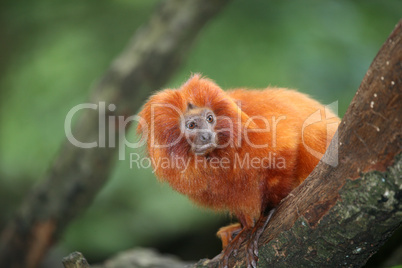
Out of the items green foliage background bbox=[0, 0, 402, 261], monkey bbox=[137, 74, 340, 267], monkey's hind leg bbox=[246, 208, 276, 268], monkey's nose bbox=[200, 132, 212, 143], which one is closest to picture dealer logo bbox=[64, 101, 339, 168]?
monkey bbox=[137, 74, 340, 267]

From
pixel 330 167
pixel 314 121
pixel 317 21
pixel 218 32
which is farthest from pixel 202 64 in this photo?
pixel 330 167

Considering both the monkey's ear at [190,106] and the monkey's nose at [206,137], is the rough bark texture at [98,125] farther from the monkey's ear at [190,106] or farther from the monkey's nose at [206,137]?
the monkey's nose at [206,137]

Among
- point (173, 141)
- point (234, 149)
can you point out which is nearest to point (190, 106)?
point (173, 141)

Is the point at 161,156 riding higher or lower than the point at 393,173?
higher

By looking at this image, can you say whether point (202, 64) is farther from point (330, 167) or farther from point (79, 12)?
point (330, 167)

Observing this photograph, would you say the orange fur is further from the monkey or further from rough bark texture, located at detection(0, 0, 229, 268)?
rough bark texture, located at detection(0, 0, 229, 268)

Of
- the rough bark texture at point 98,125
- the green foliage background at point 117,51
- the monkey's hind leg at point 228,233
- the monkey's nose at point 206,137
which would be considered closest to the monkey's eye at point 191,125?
the monkey's nose at point 206,137
